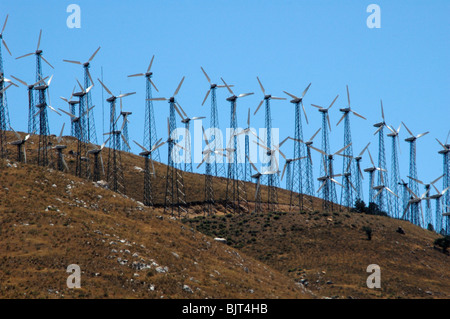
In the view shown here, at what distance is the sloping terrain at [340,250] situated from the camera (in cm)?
11100

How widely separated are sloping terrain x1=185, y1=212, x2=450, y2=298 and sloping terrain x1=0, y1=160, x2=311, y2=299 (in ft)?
47.9

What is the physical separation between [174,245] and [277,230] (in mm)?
44093

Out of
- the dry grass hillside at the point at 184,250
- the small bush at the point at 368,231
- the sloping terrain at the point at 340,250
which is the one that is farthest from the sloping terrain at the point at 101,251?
the small bush at the point at 368,231

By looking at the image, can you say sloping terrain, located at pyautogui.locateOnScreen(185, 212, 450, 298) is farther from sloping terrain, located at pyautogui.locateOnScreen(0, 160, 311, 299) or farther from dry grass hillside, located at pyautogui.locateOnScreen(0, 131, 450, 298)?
sloping terrain, located at pyautogui.locateOnScreen(0, 160, 311, 299)

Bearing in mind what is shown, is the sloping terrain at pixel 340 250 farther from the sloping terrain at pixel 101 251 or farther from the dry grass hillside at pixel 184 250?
the sloping terrain at pixel 101 251

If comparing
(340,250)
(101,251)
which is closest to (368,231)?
(340,250)

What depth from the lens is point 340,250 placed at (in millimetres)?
126750

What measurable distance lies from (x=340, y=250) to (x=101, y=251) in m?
54.6

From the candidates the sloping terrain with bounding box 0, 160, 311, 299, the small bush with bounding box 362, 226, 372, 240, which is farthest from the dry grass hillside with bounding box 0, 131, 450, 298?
the small bush with bounding box 362, 226, 372, 240

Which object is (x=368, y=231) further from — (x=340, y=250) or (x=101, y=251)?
(x=101, y=251)
